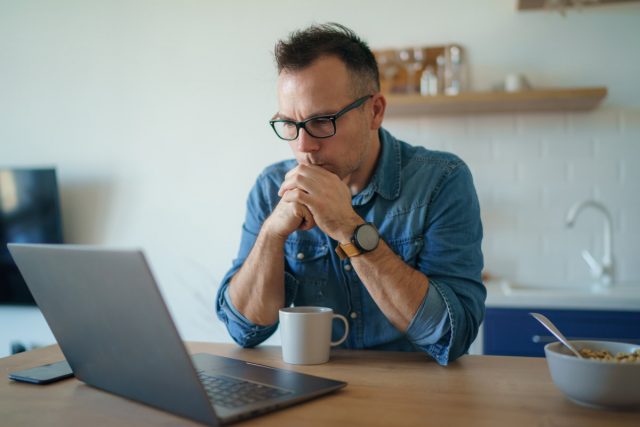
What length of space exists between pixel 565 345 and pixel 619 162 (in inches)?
85.8

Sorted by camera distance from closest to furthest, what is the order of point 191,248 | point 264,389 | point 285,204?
point 264,389
point 285,204
point 191,248

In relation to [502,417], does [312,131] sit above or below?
above

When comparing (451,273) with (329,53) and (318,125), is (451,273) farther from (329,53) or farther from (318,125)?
(329,53)

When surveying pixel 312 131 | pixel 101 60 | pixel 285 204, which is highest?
pixel 101 60

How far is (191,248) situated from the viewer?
3.32m

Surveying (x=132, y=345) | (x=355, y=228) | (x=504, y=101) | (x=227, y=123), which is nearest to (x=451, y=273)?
(x=355, y=228)

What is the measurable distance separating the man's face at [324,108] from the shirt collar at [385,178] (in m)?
0.09

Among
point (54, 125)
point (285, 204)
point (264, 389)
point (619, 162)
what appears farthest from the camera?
point (54, 125)

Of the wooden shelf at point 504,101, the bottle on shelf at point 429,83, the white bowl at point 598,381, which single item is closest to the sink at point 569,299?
the wooden shelf at point 504,101

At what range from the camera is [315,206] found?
4.30 ft

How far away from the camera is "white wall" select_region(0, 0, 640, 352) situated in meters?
2.87

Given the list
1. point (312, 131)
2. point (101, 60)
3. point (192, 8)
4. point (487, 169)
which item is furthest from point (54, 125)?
point (312, 131)

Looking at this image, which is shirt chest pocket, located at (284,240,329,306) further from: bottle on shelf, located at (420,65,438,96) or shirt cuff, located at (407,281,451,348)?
bottle on shelf, located at (420,65,438,96)

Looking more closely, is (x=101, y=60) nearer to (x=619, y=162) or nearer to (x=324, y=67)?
(x=324, y=67)
